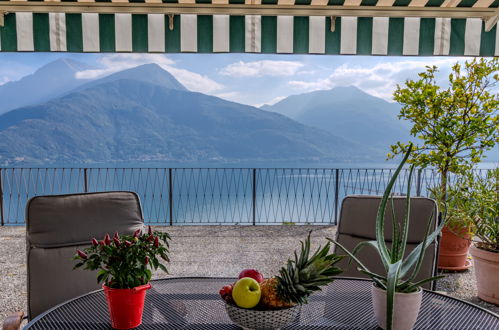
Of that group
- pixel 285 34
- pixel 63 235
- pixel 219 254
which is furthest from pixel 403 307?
pixel 219 254

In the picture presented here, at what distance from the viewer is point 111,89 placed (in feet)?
206

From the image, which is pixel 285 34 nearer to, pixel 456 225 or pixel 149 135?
pixel 456 225

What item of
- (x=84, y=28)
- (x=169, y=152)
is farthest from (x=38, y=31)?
(x=169, y=152)

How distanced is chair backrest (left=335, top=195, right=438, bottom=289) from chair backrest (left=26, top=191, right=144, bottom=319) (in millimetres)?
1100

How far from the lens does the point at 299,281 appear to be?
98cm

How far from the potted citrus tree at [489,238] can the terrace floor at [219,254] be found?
141mm

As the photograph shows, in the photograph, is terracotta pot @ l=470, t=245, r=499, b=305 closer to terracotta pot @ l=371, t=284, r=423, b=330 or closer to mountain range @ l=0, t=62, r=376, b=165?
terracotta pot @ l=371, t=284, r=423, b=330

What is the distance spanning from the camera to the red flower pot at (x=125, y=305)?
1041 mm

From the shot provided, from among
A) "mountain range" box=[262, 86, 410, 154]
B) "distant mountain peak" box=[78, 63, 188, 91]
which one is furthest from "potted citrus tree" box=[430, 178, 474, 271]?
"distant mountain peak" box=[78, 63, 188, 91]

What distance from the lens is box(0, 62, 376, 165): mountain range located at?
4456 cm

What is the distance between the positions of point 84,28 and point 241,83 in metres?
64.0

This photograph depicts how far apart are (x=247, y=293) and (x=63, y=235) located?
3.69 ft

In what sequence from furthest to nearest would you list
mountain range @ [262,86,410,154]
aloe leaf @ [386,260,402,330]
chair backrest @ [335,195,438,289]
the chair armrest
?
mountain range @ [262,86,410,154] < chair backrest @ [335,195,438,289] < the chair armrest < aloe leaf @ [386,260,402,330]

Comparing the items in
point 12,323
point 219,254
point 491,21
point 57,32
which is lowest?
point 219,254
